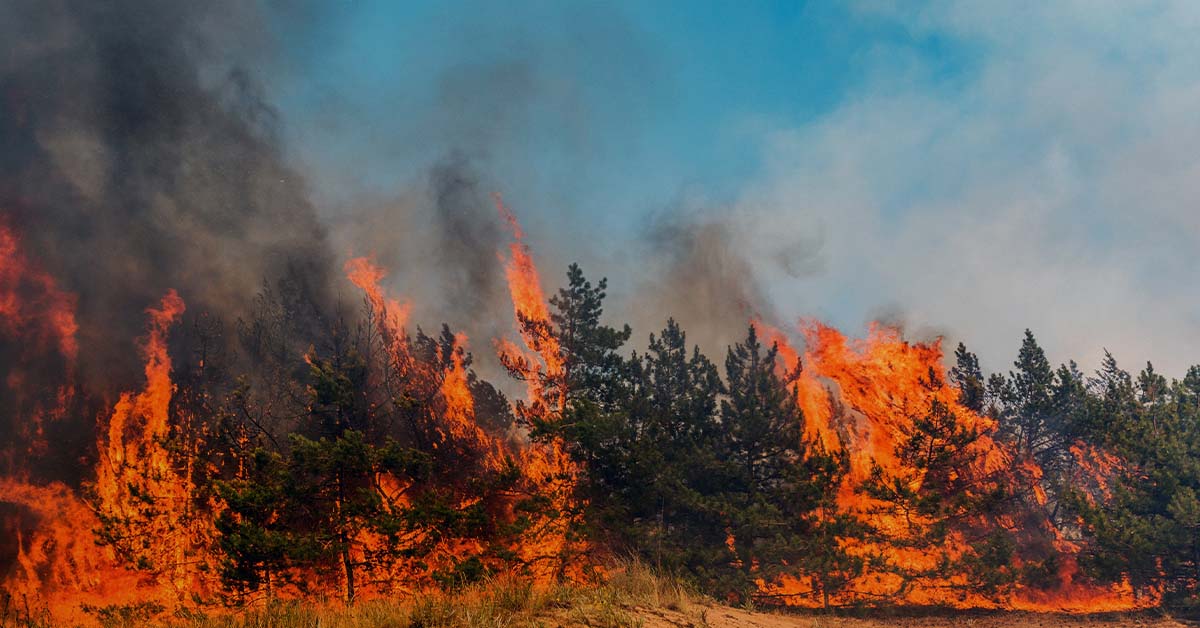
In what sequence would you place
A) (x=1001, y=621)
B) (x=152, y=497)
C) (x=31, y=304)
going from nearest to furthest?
(x=152, y=497) → (x=1001, y=621) → (x=31, y=304)

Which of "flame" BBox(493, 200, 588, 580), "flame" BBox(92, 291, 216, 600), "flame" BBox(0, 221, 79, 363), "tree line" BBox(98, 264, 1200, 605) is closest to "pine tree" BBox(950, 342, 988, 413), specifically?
"tree line" BBox(98, 264, 1200, 605)

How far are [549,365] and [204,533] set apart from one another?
53.9 feet

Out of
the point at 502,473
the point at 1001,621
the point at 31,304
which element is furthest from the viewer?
the point at 31,304

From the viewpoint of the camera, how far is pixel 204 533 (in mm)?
25266

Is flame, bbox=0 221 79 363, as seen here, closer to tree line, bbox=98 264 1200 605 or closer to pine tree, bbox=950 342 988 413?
tree line, bbox=98 264 1200 605

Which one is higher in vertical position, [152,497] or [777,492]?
[152,497]

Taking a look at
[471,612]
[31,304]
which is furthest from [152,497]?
[471,612]

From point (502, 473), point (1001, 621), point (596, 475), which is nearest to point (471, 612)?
point (502, 473)

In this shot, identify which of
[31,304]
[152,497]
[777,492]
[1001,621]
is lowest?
[1001,621]

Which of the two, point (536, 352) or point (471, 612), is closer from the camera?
point (471, 612)

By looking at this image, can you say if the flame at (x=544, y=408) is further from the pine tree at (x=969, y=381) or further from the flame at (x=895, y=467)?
the pine tree at (x=969, y=381)

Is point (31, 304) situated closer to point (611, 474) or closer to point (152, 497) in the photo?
point (152, 497)

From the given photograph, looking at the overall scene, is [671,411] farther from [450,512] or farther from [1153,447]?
[1153,447]

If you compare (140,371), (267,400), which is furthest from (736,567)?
(140,371)
